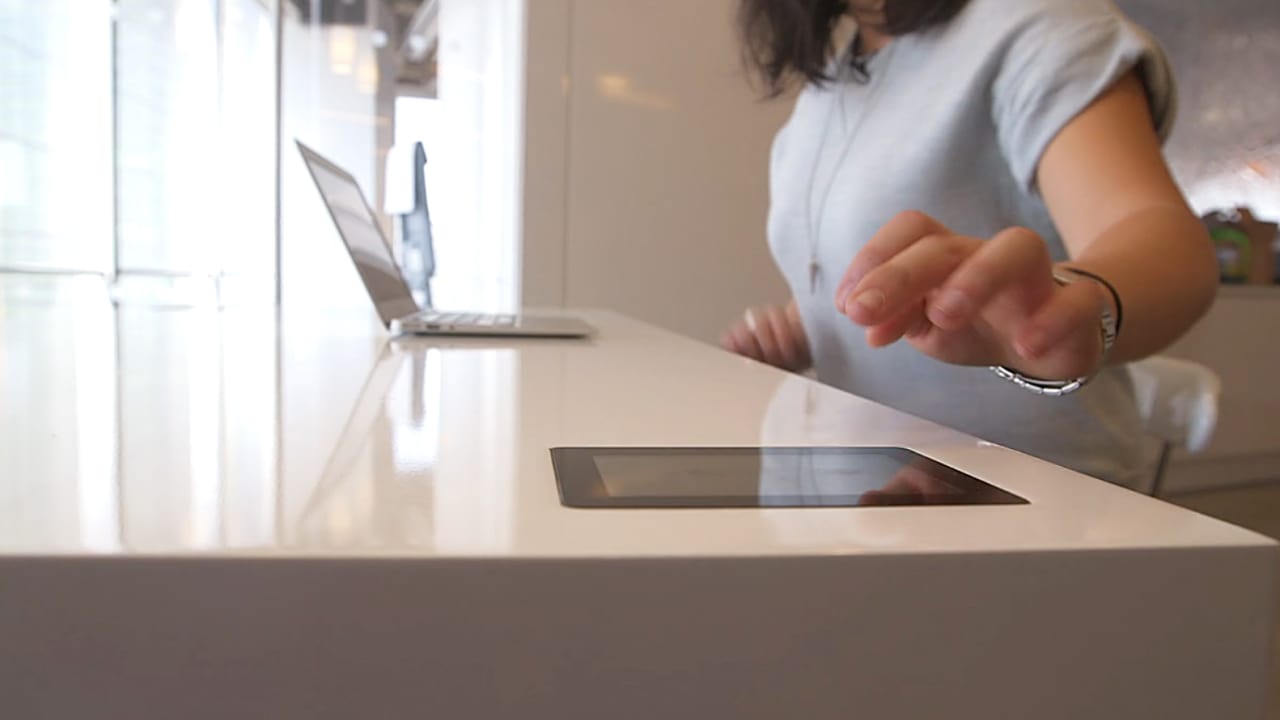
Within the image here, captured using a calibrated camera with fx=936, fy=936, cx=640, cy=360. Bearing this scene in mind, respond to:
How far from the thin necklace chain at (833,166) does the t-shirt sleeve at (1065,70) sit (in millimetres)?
216

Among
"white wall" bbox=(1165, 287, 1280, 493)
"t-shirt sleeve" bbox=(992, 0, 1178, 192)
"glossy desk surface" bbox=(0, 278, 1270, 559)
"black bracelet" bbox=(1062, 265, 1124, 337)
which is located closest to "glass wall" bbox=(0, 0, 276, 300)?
"glossy desk surface" bbox=(0, 278, 1270, 559)

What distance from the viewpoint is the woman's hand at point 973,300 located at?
1.22ft

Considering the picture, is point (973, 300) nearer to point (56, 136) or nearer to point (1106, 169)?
point (1106, 169)

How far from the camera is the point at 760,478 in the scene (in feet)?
0.97

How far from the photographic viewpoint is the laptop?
85 centimetres

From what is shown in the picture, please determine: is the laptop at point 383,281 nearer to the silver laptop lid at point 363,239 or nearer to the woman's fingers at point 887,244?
the silver laptop lid at point 363,239

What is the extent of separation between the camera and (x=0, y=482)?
0.25 m

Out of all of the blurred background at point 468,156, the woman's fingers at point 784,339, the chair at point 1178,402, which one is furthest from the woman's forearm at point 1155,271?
the chair at point 1178,402

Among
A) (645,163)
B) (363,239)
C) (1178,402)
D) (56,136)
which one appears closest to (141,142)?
(56,136)

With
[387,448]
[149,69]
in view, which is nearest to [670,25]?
[149,69]

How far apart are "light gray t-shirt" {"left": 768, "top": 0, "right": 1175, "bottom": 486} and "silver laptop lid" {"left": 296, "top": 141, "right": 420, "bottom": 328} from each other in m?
0.43

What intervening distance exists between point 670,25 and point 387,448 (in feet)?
6.77

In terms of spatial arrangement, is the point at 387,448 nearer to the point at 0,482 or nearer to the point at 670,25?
the point at 0,482

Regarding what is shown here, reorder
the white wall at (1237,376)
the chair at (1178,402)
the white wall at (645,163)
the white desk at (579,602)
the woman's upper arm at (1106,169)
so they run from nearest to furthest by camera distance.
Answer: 1. the white desk at (579,602)
2. the woman's upper arm at (1106,169)
3. the chair at (1178,402)
4. the white wall at (645,163)
5. the white wall at (1237,376)
